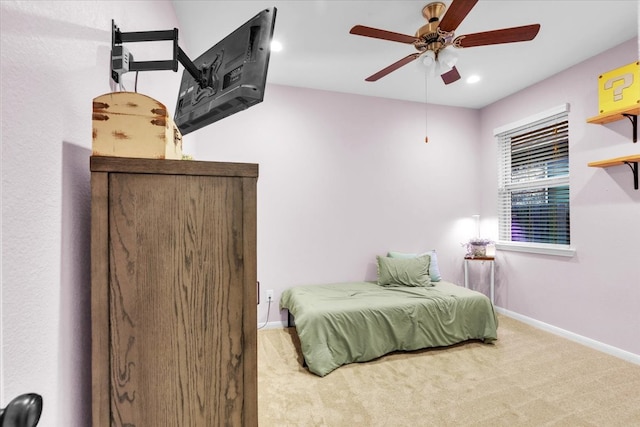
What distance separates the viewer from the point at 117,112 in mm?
835

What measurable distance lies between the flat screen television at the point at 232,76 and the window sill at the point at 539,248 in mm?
3388

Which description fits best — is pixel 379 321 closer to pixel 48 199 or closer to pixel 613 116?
pixel 48 199

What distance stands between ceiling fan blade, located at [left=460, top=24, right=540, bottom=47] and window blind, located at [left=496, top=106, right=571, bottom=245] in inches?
66.4

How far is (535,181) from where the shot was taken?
3.30 meters

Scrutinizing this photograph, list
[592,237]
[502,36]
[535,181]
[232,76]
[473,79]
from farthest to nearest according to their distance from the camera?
1. [535,181]
2. [473,79]
3. [592,237]
4. [502,36]
5. [232,76]

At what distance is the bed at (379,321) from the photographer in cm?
229

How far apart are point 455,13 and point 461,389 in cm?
242

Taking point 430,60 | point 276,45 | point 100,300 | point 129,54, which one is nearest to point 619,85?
point 430,60

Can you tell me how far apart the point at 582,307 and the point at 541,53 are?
244 cm

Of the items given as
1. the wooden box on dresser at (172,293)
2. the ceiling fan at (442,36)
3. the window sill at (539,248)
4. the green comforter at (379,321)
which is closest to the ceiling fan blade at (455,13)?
the ceiling fan at (442,36)

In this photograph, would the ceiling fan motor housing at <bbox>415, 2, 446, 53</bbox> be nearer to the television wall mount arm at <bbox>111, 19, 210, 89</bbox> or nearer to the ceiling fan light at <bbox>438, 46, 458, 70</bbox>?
the ceiling fan light at <bbox>438, 46, 458, 70</bbox>

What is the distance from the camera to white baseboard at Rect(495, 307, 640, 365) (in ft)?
7.95

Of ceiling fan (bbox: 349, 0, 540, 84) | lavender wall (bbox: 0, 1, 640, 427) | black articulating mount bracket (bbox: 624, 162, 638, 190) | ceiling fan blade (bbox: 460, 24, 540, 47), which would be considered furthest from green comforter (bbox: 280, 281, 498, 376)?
ceiling fan blade (bbox: 460, 24, 540, 47)

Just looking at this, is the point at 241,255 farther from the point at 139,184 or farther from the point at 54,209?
the point at 54,209
